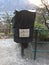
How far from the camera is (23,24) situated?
11.6ft

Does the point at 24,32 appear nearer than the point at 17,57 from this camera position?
Yes

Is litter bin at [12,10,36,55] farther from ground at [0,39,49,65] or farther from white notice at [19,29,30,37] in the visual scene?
ground at [0,39,49,65]

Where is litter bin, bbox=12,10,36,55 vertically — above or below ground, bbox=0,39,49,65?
above

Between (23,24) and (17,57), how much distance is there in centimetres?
64

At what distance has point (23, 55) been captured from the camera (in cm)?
376

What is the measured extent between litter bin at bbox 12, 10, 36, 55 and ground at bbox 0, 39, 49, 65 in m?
0.34

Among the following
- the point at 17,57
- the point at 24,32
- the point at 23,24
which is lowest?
the point at 17,57

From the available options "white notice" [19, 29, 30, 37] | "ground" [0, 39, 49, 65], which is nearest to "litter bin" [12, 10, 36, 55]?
"white notice" [19, 29, 30, 37]

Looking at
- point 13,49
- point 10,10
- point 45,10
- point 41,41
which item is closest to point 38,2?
point 45,10

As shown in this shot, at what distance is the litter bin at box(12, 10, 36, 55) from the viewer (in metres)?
3.49

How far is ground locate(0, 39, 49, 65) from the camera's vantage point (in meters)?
3.49

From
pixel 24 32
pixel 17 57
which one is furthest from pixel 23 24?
pixel 17 57

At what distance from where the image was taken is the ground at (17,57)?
3494mm

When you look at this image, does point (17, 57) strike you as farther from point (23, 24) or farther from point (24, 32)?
point (23, 24)
